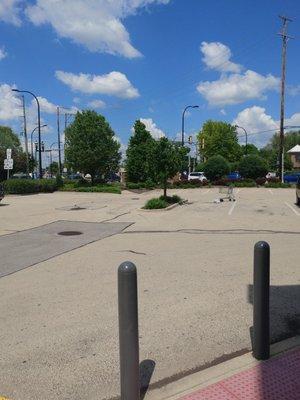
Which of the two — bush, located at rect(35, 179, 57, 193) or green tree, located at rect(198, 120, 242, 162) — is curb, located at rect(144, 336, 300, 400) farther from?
green tree, located at rect(198, 120, 242, 162)

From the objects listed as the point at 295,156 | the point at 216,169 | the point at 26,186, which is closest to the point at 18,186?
the point at 26,186

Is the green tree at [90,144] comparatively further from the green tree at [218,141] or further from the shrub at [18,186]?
the green tree at [218,141]

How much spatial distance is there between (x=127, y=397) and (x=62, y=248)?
24.8 feet

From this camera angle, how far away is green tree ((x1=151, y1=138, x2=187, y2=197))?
904 inches

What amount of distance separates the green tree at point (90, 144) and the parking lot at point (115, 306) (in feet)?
104

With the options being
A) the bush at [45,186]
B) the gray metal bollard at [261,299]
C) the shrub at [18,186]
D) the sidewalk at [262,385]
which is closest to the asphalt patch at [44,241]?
the gray metal bollard at [261,299]

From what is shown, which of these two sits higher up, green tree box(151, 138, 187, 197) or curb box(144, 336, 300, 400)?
green tree box(151, 138, 187, 197)

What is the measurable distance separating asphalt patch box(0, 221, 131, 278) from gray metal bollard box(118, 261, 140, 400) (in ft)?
17.0

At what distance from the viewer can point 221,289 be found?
6.64 metres

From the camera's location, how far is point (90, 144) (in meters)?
43.8

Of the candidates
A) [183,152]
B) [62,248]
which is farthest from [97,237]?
[183,152]

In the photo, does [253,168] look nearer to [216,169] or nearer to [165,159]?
[216,169]

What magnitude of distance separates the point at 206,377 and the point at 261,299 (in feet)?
2.64

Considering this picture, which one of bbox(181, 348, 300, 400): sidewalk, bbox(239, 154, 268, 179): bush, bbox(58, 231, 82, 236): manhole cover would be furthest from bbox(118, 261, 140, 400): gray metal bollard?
bbox(239, 154, 268, 179): bush
